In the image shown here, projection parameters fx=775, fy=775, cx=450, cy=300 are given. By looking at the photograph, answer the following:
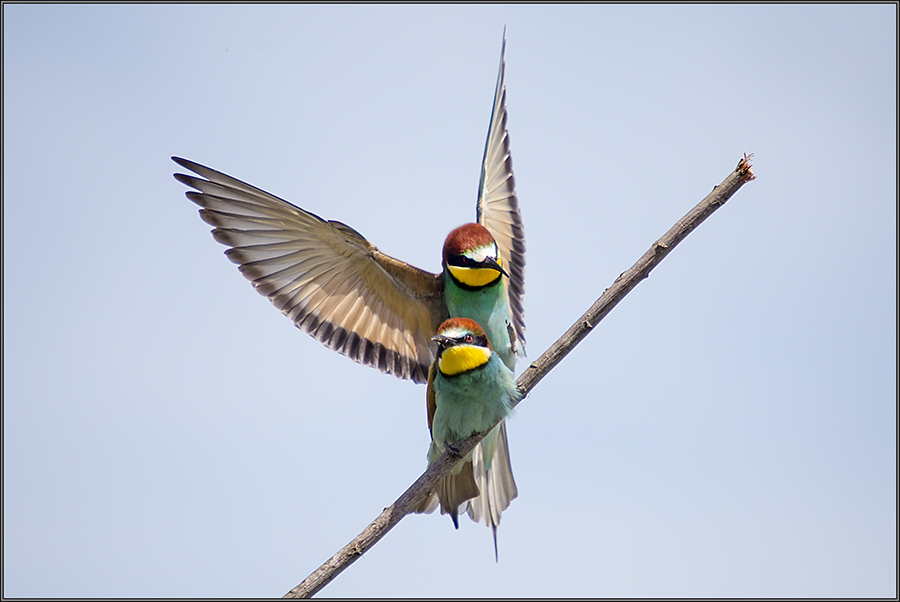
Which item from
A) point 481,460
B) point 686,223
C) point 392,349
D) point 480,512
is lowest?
point 480,512

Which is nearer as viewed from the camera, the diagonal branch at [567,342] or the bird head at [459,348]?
the diagonal branch at [567,342]

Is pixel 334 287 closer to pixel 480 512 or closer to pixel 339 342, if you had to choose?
pixel 339 342

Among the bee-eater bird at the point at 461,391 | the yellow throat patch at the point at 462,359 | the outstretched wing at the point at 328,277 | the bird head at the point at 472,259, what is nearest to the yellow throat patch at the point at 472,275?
the bird head at the point at 472,259

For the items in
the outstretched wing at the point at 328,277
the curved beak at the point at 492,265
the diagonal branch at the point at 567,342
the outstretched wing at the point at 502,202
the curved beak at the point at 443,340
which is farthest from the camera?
the outstretched wing at the point at 502,202

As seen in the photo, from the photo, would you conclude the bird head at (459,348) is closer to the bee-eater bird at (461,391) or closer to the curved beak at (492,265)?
the bee-eater bird at (461,391)

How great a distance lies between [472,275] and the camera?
3531 mm

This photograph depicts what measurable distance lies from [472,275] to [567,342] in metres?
1.11

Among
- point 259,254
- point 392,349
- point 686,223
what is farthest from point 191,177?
point 686,223

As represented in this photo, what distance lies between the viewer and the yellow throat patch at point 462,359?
→ 290 centimetres

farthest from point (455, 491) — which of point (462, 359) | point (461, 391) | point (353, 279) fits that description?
point (353, 279)

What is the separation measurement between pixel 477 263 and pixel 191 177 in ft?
4.21

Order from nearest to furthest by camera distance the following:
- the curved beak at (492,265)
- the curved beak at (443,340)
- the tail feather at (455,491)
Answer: the curved beak at (443,340), the tail feather at (455,491), the curved beak at (492,265)

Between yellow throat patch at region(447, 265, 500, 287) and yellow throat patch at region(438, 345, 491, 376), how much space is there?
0.65 metres

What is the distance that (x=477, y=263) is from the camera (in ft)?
11.5
